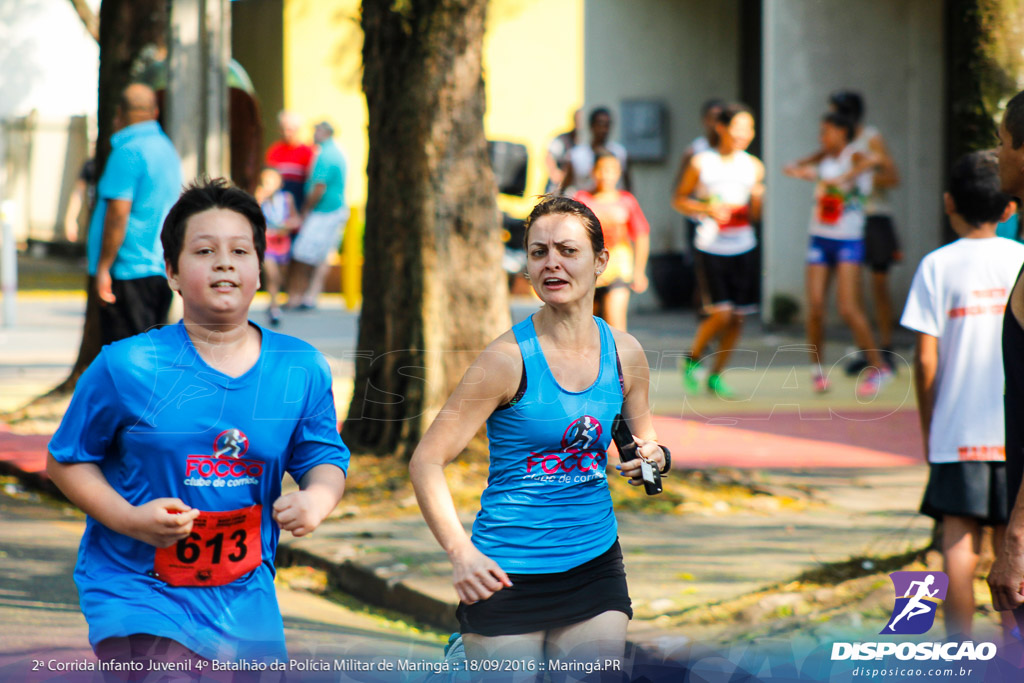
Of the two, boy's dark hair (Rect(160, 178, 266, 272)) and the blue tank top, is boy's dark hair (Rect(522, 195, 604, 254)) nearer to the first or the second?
the blue tank top

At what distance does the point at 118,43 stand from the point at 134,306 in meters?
→ 2.49

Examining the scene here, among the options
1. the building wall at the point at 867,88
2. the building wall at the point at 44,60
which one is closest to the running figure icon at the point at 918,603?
the building wall at the point at 867,88

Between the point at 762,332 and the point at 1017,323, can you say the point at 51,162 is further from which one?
the point at 1017,323

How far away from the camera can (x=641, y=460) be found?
335 centimetres

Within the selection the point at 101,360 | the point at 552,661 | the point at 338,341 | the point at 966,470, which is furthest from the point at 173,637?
the point at 338,341

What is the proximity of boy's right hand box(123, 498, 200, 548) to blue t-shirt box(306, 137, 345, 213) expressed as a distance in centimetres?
1313

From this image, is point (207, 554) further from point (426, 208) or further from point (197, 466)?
point (426, 208)

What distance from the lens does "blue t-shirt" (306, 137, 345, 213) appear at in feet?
52.4

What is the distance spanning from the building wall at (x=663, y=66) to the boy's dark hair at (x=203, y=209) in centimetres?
1424

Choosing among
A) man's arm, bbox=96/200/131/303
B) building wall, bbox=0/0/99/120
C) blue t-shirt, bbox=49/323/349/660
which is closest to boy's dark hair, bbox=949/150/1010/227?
blue t-shirt, bbox=49/323/349/660

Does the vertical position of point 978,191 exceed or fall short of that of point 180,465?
it exceeds it

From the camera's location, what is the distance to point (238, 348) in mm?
3258

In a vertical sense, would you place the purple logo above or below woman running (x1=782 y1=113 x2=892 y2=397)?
below

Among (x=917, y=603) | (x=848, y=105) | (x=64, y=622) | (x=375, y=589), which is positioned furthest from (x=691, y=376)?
(x=64, y=622)
